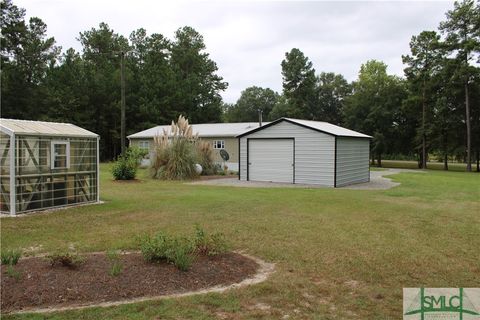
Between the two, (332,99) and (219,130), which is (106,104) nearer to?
(219,130)

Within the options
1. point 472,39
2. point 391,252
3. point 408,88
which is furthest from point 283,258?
point 408,88

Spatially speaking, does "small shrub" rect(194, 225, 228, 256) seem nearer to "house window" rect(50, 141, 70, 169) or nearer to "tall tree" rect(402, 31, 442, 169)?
"house window" rect(50, 141, 70, 169)

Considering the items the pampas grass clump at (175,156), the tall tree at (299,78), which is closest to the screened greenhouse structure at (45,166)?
the pampas grass clump at (175,156)

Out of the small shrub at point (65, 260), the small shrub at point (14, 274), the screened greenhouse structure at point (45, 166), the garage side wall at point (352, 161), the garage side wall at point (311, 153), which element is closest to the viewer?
the small shrub at point (14, 274)

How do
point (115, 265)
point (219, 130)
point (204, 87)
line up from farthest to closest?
point (204, 87), point (219, 130), point (115, 265)

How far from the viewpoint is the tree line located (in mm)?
32250

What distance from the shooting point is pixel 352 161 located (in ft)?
58.3

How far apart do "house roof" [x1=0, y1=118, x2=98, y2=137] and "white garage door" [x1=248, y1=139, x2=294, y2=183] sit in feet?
→ 29.2

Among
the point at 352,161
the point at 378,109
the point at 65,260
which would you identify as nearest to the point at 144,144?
the point at 352,161

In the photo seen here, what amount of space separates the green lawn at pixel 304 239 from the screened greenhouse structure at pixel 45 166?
0.62 meters

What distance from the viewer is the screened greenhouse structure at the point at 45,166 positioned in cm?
904

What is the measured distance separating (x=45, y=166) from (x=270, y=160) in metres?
10.3

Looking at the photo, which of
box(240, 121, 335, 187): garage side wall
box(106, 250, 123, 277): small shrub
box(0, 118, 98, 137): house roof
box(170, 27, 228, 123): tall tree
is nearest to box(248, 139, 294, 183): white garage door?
box(240, 121, 335, 187): garage side wall

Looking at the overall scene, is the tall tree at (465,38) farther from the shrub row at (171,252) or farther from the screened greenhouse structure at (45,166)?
the shrub row at (171,252)
